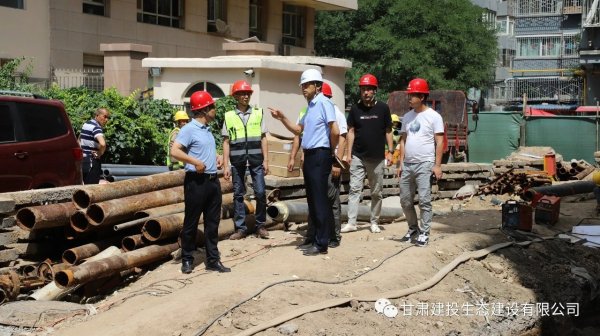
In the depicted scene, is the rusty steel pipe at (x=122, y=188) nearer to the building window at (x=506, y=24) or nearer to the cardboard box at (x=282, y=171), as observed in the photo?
the cardboard box at (x=282, y=171)

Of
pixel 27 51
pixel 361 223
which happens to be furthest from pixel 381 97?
pixel 361 223

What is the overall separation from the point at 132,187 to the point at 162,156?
26.3 feet

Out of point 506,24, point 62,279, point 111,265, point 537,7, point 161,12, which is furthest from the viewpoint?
point 506,24

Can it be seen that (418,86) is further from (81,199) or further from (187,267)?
(81,199)

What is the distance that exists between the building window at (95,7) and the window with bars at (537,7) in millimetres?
45173

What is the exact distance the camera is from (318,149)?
379 inches

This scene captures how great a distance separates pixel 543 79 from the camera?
6275 cm

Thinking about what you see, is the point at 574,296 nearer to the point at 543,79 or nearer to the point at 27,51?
the point at 27,51

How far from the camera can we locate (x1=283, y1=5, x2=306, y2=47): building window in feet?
116

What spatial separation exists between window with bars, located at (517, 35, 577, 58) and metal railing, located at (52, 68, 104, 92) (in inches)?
1797

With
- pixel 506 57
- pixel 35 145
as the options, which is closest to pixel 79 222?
pixel 35 145

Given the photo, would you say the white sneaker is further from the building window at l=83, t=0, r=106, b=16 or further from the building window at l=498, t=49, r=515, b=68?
the building window at l=498, t=49, r=515, b=68

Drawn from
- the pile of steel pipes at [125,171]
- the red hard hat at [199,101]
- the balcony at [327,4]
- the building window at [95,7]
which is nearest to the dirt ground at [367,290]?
the red hard hat at [199,101]

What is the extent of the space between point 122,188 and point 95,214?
0.60 metres
